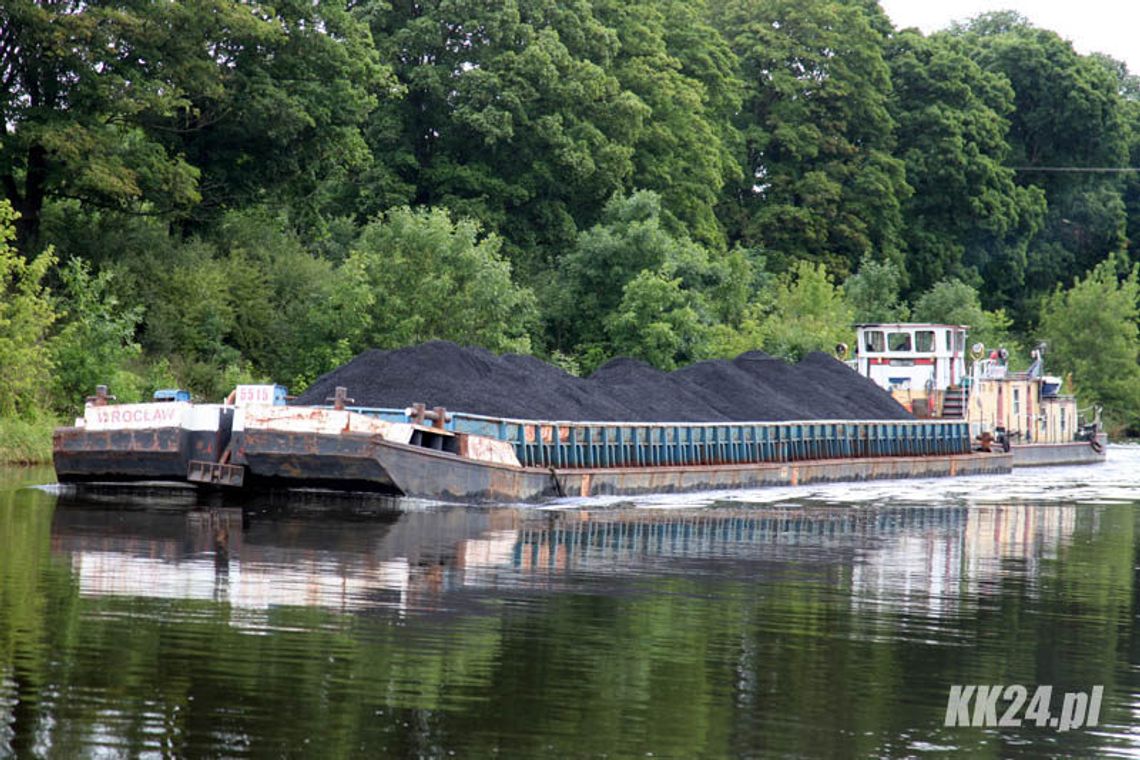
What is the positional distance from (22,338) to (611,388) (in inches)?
533

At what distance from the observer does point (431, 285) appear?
167 feet

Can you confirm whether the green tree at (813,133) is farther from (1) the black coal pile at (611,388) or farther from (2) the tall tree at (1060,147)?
(1) the black coal pile at (611,388)

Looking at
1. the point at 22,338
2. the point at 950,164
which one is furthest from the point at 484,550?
the point at 950,164

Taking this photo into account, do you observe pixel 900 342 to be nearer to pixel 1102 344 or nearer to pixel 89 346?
pixel 89 346

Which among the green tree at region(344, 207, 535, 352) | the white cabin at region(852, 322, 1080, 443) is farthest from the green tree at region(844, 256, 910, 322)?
the green tree at region(344, 207, 535, 352)

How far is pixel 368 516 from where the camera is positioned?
1156 inches

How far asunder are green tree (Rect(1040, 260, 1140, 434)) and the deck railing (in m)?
35.3

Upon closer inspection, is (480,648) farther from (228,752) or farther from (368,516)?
(368,516)

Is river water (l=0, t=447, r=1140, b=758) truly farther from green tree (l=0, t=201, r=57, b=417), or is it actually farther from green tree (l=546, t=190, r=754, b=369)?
green tree (l=546, t=190, r=754, b=369)

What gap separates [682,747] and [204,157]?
4239 centimetres

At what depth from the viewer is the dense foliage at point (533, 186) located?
1836 inches

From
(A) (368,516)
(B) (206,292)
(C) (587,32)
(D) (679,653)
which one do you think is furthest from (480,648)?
(C) (587,32)

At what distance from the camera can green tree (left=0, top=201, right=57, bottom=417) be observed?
40156 mm

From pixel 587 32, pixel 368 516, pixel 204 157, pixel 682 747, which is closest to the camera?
pixel 682 747
